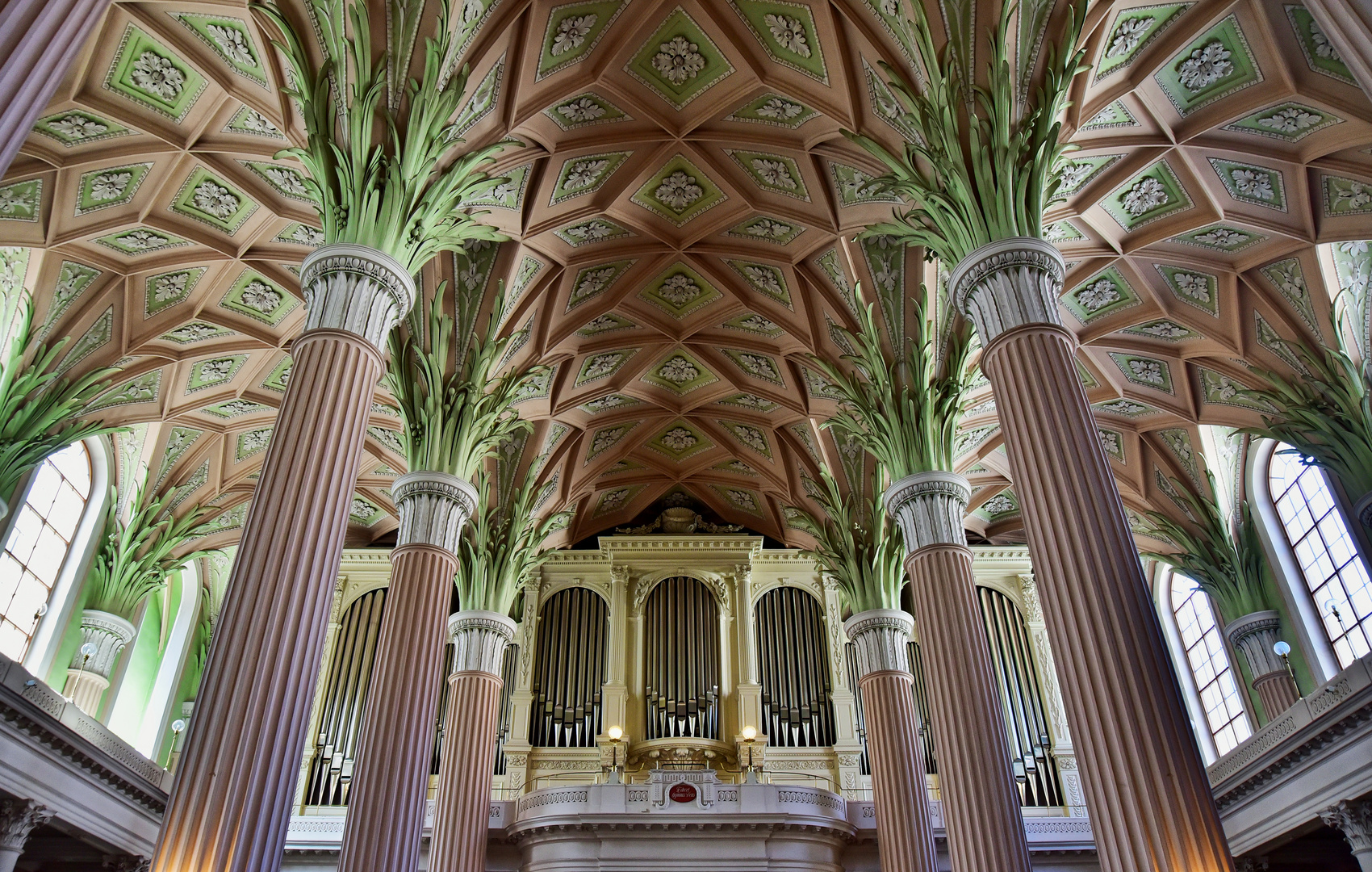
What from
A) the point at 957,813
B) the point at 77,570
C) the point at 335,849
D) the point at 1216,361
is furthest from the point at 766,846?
the point at 77,570

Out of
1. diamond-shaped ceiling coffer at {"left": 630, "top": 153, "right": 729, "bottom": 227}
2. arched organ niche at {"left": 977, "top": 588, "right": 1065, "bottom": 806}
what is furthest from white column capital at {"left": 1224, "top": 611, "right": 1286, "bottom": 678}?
diamond-shaped ceiling coffer at {"left": 630, "top": 153, "right": 729, "bottom": 227}

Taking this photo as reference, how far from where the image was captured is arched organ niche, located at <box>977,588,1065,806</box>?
20812 mm

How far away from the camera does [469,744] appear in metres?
16.6

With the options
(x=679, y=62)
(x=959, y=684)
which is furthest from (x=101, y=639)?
(x=959, y=684)

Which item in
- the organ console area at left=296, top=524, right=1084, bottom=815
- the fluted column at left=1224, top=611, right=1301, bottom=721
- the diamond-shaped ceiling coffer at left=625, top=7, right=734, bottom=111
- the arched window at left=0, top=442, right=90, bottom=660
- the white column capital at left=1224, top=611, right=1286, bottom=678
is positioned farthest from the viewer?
the organ console area at left=296, top=524, right=1084, bottom=815

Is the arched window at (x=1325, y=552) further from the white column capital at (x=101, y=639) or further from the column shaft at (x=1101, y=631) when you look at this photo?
the white column capital at (x=101, y=639)

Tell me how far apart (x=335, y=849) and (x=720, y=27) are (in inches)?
654

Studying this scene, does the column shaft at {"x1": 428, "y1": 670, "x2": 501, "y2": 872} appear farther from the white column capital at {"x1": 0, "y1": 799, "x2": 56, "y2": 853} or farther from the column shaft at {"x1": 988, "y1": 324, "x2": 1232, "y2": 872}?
the column shaft at {"x1": 988, "y1": 324, "x2": 1232, "y2": 872}

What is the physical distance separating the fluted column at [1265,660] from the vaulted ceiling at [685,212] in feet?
10.4

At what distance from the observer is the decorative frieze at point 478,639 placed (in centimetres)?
1752

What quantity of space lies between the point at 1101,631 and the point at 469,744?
1188 centimetres

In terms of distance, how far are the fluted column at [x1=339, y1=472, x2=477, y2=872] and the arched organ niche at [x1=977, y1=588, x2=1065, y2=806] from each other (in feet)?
38.3

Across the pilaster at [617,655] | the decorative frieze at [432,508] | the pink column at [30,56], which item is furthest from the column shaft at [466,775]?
the pink column at [30,56]

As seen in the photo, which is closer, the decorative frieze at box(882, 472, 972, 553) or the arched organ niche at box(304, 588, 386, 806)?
the decorative frieze at box(882, 472, 972, 553)
